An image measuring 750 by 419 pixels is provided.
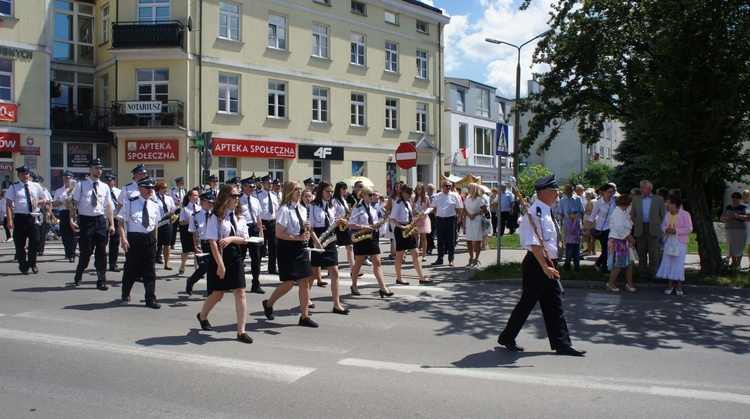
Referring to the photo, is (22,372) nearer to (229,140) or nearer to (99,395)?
(99,395)

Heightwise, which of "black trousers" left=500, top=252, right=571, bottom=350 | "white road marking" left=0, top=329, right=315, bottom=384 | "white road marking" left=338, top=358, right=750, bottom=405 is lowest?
"white road marking" left=338, top=358, right=750, bottom=405

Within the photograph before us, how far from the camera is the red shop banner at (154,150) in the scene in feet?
84.8

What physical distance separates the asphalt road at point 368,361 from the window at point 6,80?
60.1 feet

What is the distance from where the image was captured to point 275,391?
16.7 ft

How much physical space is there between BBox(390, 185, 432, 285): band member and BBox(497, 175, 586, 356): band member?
423 centimetres

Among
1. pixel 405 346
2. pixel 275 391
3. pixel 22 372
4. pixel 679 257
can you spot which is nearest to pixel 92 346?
pixel 22 372

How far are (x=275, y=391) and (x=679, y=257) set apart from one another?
7550mm

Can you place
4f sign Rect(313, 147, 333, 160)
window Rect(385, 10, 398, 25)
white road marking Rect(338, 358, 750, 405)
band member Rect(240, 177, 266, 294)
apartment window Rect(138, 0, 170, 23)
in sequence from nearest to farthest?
white road marking Rect(338, 358, 750, 405)
band member Rect(240, 177, 266, 294)
apartment window Rect(138, 0, 170, 23)
4f sign Rect(313, 147, 333, 160)
window Rect(385, 10, 398, 25)

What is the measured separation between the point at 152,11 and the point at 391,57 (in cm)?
1340

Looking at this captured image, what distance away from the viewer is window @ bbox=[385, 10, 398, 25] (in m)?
33.8

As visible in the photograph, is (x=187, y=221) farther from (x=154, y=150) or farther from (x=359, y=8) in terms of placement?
(x=359, y=8)

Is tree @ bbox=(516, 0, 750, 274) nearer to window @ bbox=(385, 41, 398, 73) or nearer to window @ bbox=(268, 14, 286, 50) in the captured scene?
window @ bbox=(268, 14, 286, 50)

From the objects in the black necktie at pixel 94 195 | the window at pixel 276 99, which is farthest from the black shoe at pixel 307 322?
the window at pixel 276 99

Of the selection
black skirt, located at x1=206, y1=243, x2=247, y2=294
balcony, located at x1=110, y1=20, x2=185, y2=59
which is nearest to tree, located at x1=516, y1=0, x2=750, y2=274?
black skirt, located at x1=206, y1=243, x2=247, y2=294
